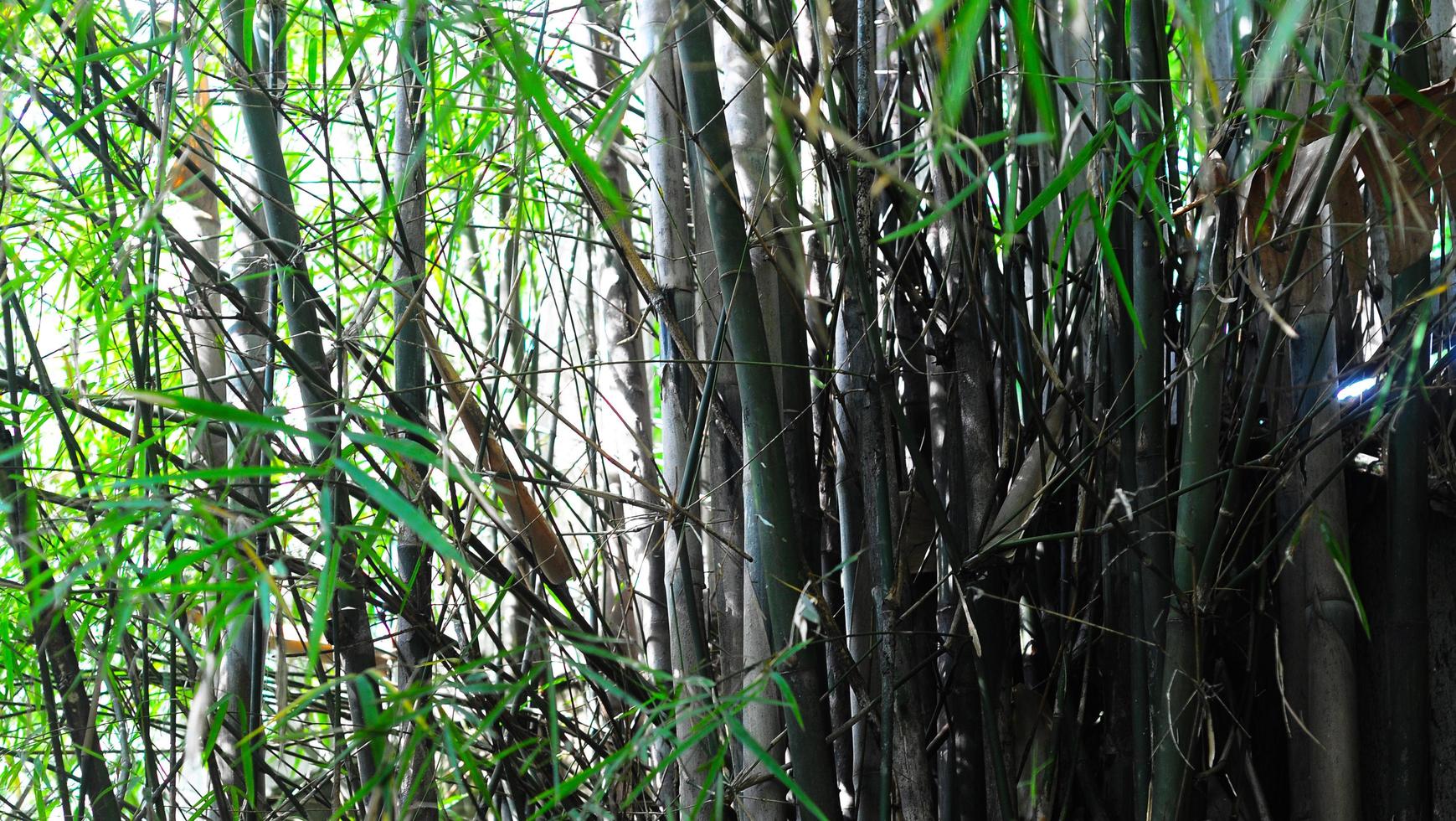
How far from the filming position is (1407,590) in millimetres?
793

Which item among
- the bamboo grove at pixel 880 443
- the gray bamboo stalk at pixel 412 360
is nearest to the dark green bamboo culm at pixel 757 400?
the bamboo grove at pixel 880 443

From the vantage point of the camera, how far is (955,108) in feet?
1.23

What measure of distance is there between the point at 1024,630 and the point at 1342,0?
19.3 inches

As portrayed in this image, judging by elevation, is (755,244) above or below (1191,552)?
above

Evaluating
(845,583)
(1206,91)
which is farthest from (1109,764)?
(1206,91)

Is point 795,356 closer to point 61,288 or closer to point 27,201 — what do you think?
point 61,288

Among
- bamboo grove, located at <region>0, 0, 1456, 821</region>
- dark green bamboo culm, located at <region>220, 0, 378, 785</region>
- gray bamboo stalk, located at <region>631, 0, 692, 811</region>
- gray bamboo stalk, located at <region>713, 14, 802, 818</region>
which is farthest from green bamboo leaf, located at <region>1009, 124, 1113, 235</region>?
dark green bamboo culm, located at <region>220, 0, 378, 785</region>

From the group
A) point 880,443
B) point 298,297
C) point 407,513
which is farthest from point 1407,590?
point 298,297

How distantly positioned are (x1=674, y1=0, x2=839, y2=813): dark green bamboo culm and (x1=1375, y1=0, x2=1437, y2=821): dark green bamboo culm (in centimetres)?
42

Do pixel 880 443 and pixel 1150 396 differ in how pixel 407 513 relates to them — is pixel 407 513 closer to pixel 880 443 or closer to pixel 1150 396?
pixel 880 443

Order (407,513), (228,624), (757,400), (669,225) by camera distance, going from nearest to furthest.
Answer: (407,513) → (228,624) → (757,400) → (669,225)

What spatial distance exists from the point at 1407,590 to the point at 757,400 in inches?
19.4

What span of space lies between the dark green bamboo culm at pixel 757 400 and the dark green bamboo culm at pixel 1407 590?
42 centimetres

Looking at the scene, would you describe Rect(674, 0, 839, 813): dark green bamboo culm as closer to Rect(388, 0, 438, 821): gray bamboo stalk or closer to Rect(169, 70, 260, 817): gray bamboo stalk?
Rect(388, 0, 438, 821): gray bamboo stalk
